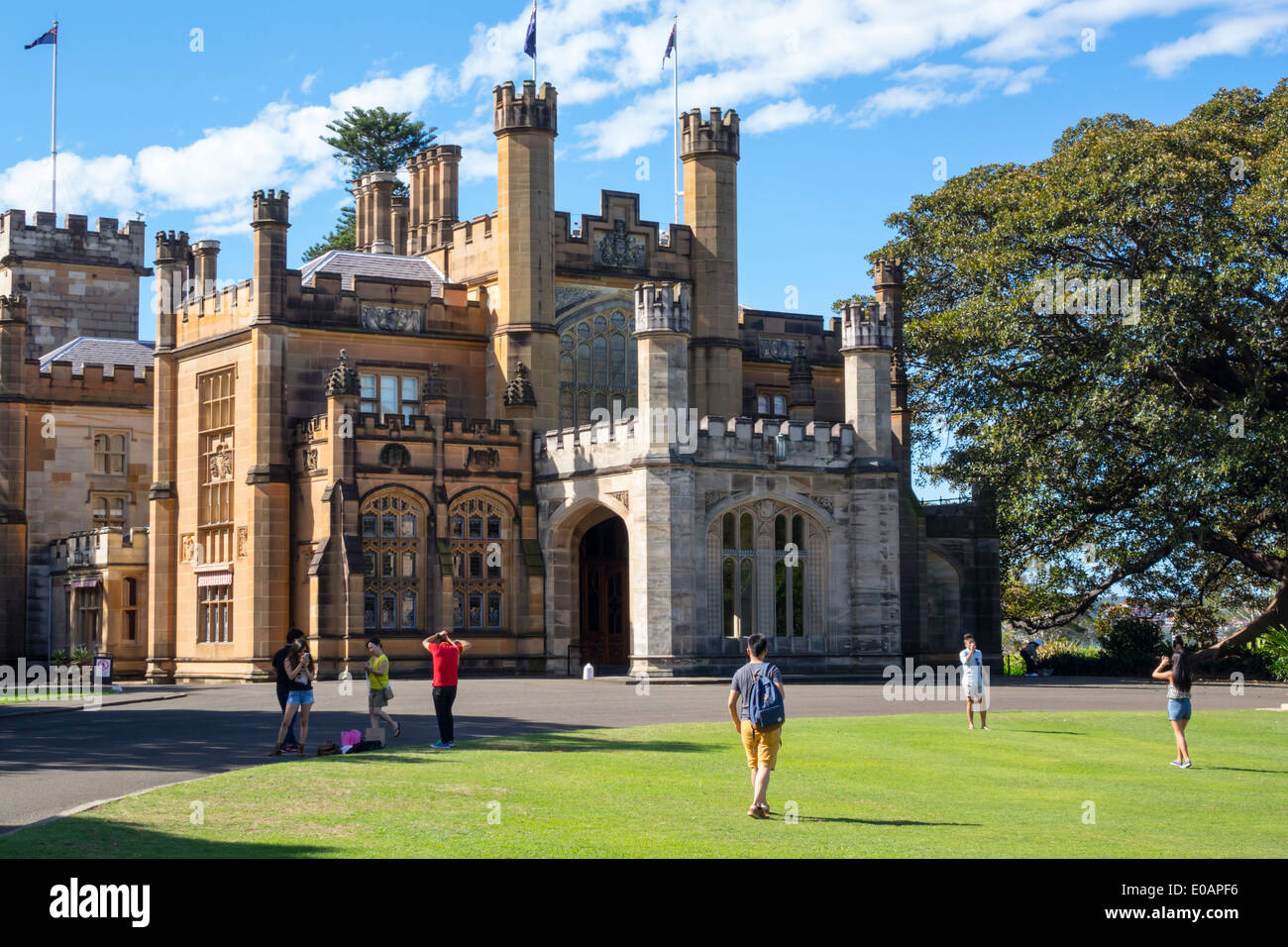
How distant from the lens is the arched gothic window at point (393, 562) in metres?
41.1

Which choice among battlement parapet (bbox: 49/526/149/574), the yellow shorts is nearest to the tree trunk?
battlement parapet (bbox: 49/526/149/574)

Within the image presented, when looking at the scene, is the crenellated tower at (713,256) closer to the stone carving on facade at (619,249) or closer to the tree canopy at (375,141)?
the stone carving on facade at (619,249)

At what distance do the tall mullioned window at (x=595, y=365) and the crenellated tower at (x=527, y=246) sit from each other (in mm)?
1088

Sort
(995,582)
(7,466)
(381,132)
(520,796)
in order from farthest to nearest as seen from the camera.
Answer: (381,132)
(7,466)
(995,582)
(520,796)

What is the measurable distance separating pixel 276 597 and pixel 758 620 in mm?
12857

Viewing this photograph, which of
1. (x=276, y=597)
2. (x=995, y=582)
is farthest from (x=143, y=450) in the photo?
(x=995, y=582)

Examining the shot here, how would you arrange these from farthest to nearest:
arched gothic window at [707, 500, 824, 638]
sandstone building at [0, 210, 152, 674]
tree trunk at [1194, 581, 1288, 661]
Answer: sandstone building at [0, 210, 152, 674]
tree trunk at [1194, 581, 1288, 661]
arched gothic window at [707, 500, 824, 638]

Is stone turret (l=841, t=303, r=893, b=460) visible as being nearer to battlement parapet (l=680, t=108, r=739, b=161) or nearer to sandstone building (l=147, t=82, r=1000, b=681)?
sandstone building (l=147, t=82, r=1000, b=681)

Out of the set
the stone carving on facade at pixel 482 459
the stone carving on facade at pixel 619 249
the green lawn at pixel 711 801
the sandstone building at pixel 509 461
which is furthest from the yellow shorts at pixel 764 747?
the stone carving on facade at pixel 619 249

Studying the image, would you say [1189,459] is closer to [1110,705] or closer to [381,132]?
[1110,705]

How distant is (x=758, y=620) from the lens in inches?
1564

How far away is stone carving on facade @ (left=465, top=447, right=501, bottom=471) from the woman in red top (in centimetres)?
1992

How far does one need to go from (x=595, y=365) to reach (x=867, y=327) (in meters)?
8.93

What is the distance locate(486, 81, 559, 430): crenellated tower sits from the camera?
147 ft
